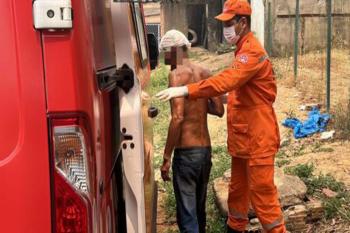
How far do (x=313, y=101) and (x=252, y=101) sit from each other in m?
6.28

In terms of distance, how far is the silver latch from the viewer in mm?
1753

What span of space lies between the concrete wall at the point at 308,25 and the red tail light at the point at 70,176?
1010 centimetres

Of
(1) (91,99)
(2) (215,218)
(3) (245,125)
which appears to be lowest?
(2) (215,218)

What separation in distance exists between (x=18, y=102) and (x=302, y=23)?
12.9 meters

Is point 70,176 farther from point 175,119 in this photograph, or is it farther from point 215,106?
point 215,106

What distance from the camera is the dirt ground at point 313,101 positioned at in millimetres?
6195

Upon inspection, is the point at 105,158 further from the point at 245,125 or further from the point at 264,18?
the point at 264,18

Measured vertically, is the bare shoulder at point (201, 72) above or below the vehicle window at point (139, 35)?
below

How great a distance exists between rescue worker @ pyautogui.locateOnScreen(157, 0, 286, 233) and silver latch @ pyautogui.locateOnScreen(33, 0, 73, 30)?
2.26 metres

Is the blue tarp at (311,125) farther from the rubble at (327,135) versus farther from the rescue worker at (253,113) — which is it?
the rescue worker at (253,113)

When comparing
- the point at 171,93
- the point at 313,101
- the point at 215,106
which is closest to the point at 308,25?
the point at 313,101

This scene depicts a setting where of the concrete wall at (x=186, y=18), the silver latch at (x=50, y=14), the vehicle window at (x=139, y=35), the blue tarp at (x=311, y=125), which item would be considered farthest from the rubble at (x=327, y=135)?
the concrete wall at (x=186, y=18)

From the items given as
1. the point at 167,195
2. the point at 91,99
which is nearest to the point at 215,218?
the point at 167,195

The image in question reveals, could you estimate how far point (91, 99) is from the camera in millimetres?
1922
